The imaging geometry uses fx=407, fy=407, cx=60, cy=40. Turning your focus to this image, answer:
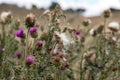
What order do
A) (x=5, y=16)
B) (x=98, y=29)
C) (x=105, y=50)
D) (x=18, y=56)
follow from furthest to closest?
(x=98, y=29) < (x=18, y=56) < (x=105, y=50) < (x=5, y=16)

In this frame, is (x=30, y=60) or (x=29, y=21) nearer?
(x=30, y=60)

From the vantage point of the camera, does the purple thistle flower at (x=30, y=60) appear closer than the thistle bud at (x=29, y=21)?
Yes

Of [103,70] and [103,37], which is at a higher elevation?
[103,37]

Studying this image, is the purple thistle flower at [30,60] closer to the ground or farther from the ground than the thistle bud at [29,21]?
closer to the ground

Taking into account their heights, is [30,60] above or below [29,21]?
below

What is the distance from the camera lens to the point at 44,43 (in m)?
2.70

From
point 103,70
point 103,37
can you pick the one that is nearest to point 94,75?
point 103,70

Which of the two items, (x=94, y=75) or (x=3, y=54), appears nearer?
(x=3, y=54)

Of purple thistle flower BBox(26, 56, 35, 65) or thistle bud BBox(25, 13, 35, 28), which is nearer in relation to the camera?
purple thistle flower BBox(26, 56, 35, 65)

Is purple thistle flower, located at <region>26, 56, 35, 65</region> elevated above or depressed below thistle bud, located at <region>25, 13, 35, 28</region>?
below

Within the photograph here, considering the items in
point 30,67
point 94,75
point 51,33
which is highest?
point 51,33

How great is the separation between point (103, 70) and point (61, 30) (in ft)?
3.14

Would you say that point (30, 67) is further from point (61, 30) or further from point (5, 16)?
point (5, 16)

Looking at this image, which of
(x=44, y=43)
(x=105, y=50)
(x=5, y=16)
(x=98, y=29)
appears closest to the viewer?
(x=44, y=43)
